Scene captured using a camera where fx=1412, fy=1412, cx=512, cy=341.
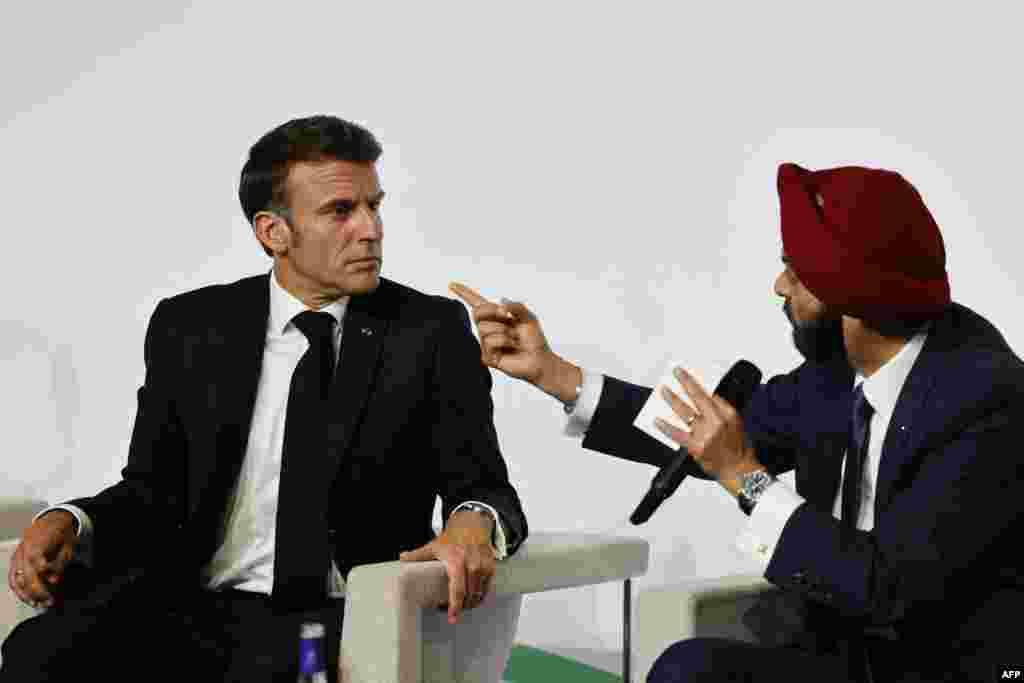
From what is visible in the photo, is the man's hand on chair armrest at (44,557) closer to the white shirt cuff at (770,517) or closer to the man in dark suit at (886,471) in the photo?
the man in dark suit at (886,471)

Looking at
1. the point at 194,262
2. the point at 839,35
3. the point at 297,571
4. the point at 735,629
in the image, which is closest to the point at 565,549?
the point at 735,629

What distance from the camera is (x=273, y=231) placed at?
280cm

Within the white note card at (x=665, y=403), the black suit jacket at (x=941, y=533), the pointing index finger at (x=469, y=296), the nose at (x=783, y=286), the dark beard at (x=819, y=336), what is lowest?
the black suit jacket at (x=941, y=533)

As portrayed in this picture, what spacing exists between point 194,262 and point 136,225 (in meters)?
0.27

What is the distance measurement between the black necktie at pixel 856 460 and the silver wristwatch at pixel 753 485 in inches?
8.2

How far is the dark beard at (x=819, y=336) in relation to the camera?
2.33 m

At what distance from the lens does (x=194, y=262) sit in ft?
16.2

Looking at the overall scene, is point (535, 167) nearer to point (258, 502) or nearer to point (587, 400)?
point (587, 400)

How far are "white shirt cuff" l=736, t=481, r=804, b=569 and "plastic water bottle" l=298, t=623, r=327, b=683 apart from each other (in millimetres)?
708

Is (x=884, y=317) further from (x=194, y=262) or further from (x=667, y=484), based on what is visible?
(x=194, y=262)

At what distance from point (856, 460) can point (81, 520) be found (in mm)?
1381

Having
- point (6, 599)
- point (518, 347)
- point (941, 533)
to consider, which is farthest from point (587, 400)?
point (6, 599)

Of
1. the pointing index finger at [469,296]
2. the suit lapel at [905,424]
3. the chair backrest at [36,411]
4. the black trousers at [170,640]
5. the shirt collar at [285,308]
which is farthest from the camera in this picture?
the chair backrest at [36,411]

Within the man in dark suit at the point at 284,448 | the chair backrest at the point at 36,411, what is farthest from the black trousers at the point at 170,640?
the chair backrest at the point at 36,411
